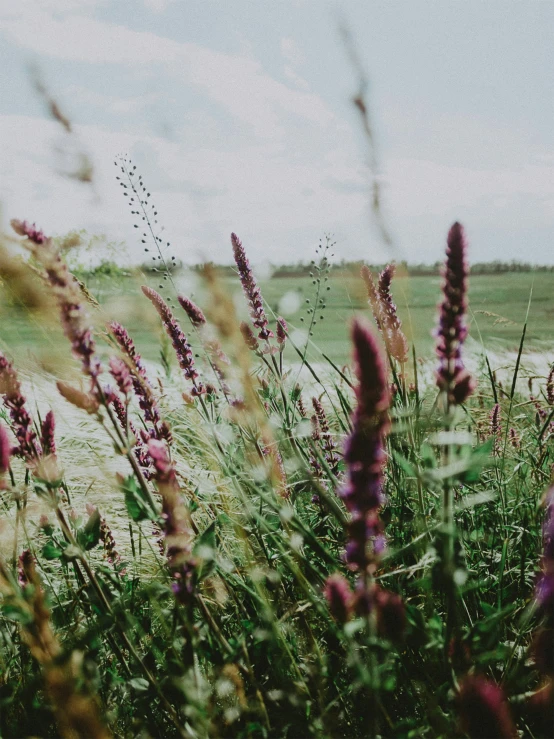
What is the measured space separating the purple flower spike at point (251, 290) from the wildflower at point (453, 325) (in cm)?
123

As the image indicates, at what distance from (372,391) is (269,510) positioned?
1.05 m

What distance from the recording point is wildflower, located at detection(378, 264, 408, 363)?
1.39 metres

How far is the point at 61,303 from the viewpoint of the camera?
36.9 inches

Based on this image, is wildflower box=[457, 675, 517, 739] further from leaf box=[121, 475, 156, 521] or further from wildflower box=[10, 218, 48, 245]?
wildflower box=[10, 218, 48, 245]

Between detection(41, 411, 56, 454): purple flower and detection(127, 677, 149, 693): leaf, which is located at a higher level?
detection(41, 411, 56, 454): purple flower

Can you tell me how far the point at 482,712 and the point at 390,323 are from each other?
93cm

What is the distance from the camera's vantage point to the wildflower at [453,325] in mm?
824

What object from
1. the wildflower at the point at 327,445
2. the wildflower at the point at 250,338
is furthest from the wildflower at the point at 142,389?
the wildflower at the point at 327,445

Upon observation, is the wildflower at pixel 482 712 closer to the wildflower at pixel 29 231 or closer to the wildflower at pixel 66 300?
the wildflower at pixel 66 300

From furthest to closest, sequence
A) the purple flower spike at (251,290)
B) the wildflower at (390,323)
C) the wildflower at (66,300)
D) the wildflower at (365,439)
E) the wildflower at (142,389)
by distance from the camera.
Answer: the purple flower spike at (251,290) → the wildflower at (390,323) → the wildflower at (142,389) → the wildflower at (66,300) → the wildflower at (365,439)

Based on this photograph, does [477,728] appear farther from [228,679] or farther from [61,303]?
[61,303]

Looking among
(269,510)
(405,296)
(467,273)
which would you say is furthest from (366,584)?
(269,510)

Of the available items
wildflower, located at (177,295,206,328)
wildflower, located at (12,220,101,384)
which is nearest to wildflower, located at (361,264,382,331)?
wildflower, located at (177,295,206,328)

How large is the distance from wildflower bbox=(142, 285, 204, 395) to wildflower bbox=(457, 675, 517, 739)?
4.01ft
